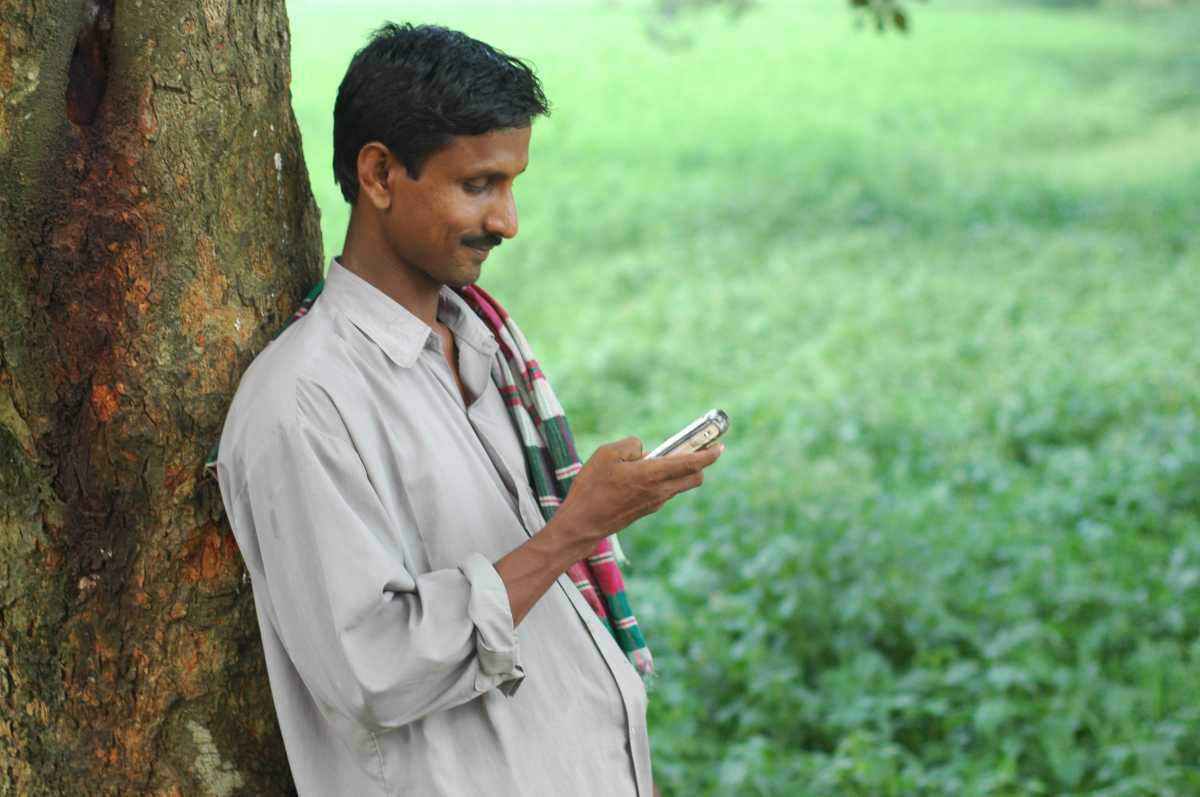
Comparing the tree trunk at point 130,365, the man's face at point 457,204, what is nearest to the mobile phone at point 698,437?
the man's face at point 457,204

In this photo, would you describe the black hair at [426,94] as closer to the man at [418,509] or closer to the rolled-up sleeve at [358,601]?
the man at [418,509]

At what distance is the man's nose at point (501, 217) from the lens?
181 cm

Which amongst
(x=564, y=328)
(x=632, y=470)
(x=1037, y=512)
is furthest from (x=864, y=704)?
(x=564, y=328)

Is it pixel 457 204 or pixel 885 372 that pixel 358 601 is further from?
pixel 885 372

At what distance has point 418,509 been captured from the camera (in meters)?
1.75

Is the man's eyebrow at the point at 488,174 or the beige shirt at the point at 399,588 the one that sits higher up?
the man's eyebrow at the point at 488,174

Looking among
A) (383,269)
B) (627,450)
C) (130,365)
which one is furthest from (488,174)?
(130,365)

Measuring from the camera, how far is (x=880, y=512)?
203 inches

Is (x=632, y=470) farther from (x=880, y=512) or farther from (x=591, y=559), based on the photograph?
(x=880, y=512)

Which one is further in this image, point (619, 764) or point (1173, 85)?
point (1173, 85)

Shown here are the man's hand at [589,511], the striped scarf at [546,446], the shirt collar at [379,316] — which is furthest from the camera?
the striped scarf at [546,446]

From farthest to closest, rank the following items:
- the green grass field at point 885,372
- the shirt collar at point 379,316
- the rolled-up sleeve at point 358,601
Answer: the green grass field at point 885,372
the shirt collar at point 379,316
the rolled-up sleeve at point 358,601

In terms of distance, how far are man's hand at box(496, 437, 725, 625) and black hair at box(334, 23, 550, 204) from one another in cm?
45

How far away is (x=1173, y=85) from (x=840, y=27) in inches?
151
